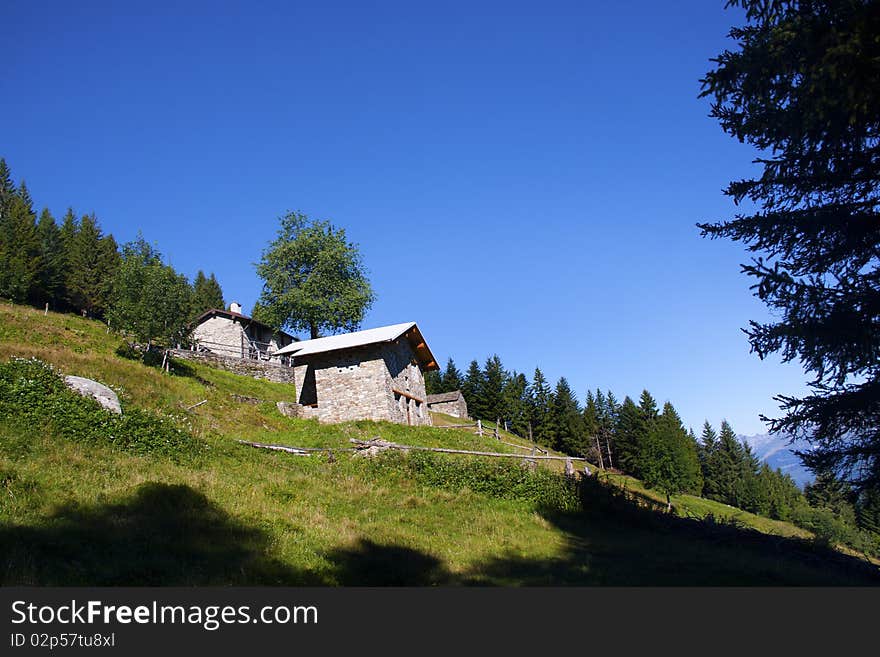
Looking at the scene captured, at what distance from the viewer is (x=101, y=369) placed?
25109mm

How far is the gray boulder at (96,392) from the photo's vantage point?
17.3 metres

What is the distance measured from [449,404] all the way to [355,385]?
996 inches

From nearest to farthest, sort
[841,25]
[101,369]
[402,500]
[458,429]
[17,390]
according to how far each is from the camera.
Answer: [841,25] → [17,390] → [402,500] → [101,369] → [458,429]

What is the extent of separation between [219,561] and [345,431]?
750 inches

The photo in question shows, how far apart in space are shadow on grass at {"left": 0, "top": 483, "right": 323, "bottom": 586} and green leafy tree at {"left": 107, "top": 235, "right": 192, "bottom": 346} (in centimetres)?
2335

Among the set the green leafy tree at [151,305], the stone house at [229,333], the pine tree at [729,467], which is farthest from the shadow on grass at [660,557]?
the pine tree at [729,467]

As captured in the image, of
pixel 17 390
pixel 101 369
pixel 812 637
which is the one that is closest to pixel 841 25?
pixel 812 637

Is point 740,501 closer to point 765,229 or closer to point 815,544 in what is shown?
point 815,544

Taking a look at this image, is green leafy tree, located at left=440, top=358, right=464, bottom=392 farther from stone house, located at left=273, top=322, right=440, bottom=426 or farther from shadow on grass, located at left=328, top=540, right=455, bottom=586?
shadow on grass, located at left=328, top=540, right=455, bottom=586

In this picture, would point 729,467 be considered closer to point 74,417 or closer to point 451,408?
point 451,408

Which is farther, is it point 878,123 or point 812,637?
point 878,123

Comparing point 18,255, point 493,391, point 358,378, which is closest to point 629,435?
point 493,391

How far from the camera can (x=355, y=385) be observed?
32594 mm

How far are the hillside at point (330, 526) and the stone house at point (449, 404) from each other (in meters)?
35.6
